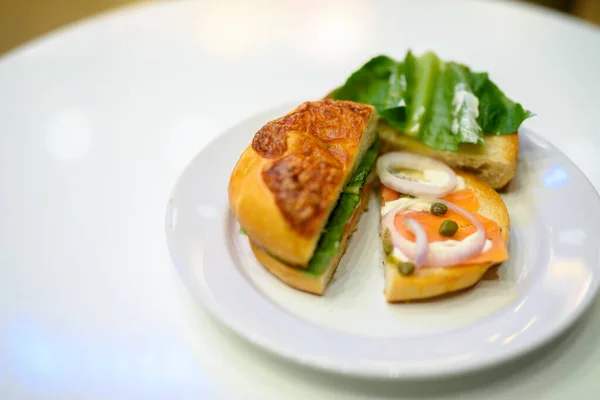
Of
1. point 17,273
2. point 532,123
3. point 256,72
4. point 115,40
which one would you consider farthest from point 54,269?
point 532,123

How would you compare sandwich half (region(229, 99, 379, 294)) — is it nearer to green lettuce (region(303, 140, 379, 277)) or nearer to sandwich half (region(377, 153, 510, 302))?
green lettuce (region(303, 140, 379, 277))

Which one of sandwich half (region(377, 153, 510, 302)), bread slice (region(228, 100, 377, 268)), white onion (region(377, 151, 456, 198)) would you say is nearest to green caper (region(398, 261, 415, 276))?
sandwich half (region(377, 153, 510, 302))

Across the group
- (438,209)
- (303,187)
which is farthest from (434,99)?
(303,187)

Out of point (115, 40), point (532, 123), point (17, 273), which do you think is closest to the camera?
point (17, 273)

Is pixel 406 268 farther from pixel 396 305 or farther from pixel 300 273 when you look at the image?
pixel 300 273

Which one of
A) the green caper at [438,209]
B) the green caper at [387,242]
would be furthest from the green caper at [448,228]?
the green caper at [387,242]

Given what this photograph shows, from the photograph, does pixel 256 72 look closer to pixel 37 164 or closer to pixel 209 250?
Answer: pixel 37 164

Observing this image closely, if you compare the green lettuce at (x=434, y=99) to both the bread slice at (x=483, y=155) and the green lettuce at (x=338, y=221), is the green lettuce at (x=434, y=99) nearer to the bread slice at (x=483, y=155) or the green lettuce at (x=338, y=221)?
the bread slice at (x=483, y=155)
